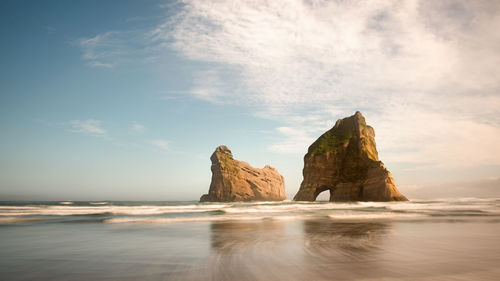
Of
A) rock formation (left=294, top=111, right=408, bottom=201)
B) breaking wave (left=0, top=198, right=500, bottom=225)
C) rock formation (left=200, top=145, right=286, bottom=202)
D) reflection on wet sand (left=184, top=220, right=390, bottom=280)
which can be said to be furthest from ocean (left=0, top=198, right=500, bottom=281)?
rock formation (left=200, top=145, right=286, bottom=202)

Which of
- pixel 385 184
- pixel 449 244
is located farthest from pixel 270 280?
pixel 385 184

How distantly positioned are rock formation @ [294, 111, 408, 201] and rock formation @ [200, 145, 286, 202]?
19.3m

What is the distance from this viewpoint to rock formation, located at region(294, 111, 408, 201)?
45469 mm

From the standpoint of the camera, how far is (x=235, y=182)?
66250mm

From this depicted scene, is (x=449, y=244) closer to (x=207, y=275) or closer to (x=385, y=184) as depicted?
(x=207, y=275)

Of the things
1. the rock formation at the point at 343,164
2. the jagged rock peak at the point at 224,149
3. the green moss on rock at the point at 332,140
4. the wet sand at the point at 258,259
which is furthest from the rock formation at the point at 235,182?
the wet sand at the point at 258,259

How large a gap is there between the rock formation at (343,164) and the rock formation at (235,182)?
19272mm

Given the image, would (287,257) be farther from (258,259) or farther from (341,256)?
(341,256)

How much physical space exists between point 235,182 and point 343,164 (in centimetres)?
2768

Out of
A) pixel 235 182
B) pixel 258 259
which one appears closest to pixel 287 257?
pixel 258 259

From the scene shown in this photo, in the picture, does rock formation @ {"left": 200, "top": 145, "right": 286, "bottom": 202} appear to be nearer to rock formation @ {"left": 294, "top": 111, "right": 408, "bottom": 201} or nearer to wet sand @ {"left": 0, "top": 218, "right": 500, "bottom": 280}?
rock formation @ {"left": 294, "top": 111, "right": 408, "bottom": 201}

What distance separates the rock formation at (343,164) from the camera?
45.5 metres

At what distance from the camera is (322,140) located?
5453 centimetres

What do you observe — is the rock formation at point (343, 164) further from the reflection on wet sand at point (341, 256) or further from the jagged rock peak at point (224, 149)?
the reflection on wet sand at point (341, 256)
